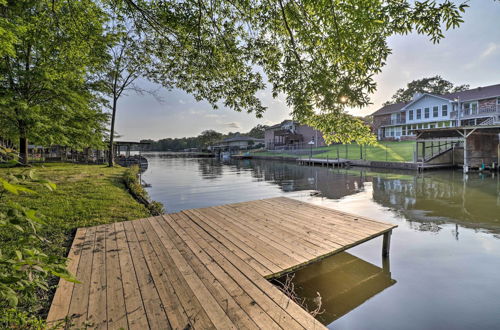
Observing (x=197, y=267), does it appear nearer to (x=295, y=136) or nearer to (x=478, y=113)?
(x=478, y=113)

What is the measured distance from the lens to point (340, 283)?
4.65 meters

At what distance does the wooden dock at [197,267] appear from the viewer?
2.53 m

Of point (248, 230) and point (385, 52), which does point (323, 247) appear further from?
point (385, 52)

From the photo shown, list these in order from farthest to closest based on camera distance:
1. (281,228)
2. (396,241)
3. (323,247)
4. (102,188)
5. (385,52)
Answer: (102,188) < (396,241) < (281,228) < (323,247) < (385,52)

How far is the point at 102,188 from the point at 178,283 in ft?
29.3

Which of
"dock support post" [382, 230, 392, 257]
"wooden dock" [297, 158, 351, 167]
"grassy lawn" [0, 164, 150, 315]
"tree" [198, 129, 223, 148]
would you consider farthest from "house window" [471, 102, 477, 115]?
"tree" [198, 129, 223, 148]

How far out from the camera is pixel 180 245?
432 centimetres

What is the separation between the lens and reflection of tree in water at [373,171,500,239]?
8156 mm

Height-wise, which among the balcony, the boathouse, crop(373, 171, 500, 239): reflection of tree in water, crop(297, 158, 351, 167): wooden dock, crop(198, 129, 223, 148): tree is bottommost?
crop(373, 171, 500, 239): reflection of tree in water

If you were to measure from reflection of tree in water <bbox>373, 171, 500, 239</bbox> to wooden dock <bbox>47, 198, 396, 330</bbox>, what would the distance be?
178 inches

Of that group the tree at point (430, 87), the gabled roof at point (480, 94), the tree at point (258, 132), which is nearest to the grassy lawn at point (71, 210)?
the gabled roof at point (480, 94)

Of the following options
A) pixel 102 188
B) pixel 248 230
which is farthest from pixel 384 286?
pixel 102 188

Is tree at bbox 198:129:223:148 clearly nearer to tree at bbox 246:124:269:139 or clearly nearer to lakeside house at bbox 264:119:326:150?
tree at bbox 246:124:269:139

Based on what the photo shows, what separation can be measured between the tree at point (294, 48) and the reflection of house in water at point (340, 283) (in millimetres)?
2782
